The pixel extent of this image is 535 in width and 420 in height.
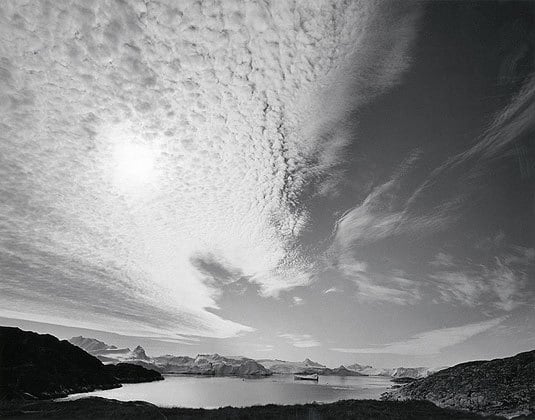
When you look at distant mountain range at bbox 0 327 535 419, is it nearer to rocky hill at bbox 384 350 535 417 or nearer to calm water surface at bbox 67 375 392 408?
rocky hill at bbox 384 350 535 417

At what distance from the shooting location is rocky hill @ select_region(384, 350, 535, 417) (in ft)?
146

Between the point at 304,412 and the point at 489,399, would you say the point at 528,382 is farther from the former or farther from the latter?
the point at 304,412

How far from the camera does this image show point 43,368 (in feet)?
Answer: 294

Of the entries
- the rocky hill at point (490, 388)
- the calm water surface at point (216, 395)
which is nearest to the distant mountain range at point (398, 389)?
the rocky hill at point (490, 388)

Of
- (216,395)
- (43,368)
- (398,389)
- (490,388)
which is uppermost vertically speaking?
(398,389)

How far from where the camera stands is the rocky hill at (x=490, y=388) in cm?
4459

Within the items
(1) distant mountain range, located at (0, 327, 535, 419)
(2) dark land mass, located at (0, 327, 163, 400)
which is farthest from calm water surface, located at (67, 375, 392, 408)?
(1) distant mountain range, located at (0, 327, 535, 419)

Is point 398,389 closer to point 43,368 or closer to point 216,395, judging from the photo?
point 216,395

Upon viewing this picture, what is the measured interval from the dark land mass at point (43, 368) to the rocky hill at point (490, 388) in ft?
251

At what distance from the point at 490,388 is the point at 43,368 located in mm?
102072

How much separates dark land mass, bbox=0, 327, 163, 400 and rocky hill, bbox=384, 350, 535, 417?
76.4 metres

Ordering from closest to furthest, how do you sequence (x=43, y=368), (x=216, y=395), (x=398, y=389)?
(x=398, y=389) < (x=216, y=395) < (x=43, y=368)

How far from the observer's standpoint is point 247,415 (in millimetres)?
35031

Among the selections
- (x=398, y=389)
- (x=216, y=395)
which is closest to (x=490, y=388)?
(x=398, y=389)
